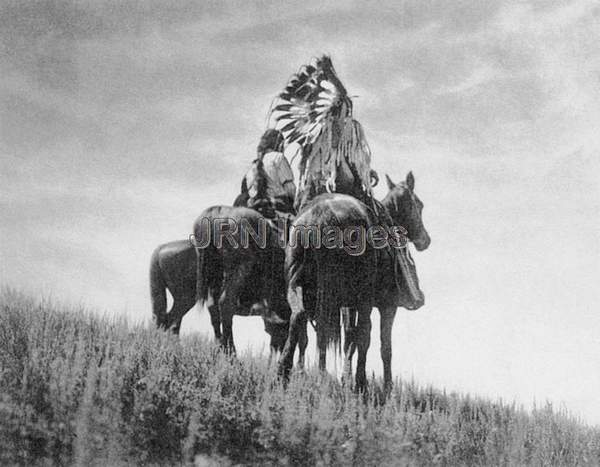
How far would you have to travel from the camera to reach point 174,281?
11.7 metres

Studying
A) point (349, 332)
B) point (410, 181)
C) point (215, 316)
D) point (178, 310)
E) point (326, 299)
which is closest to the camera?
point (326, 299)

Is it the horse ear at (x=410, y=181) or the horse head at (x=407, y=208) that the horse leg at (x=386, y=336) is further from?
the horse ear at (x=410, y=181)

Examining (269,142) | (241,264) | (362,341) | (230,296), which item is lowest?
(362,341)

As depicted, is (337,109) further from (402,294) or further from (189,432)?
(189,432)

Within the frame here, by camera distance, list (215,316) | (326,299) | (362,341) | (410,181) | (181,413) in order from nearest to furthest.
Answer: (181,413) < (326,299) < (362,341) < (215,316) < (410,181)

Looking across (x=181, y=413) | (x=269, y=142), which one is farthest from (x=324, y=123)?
(x=181, y=413)

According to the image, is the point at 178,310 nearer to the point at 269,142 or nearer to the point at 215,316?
the point at 215,316

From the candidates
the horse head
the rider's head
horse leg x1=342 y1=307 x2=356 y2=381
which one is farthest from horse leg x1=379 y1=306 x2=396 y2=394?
the rider's head

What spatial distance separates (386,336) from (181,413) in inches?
152

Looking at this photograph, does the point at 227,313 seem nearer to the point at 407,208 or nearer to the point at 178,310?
the point at 178,310

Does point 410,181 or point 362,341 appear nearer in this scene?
point 362,341

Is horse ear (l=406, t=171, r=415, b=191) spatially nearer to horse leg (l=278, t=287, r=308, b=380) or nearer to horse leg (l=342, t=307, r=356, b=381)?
horse leg (l=342, t=307, r=356, b=381)

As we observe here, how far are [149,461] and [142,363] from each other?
57.0 inches

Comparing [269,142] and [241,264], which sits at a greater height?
[269,142]
